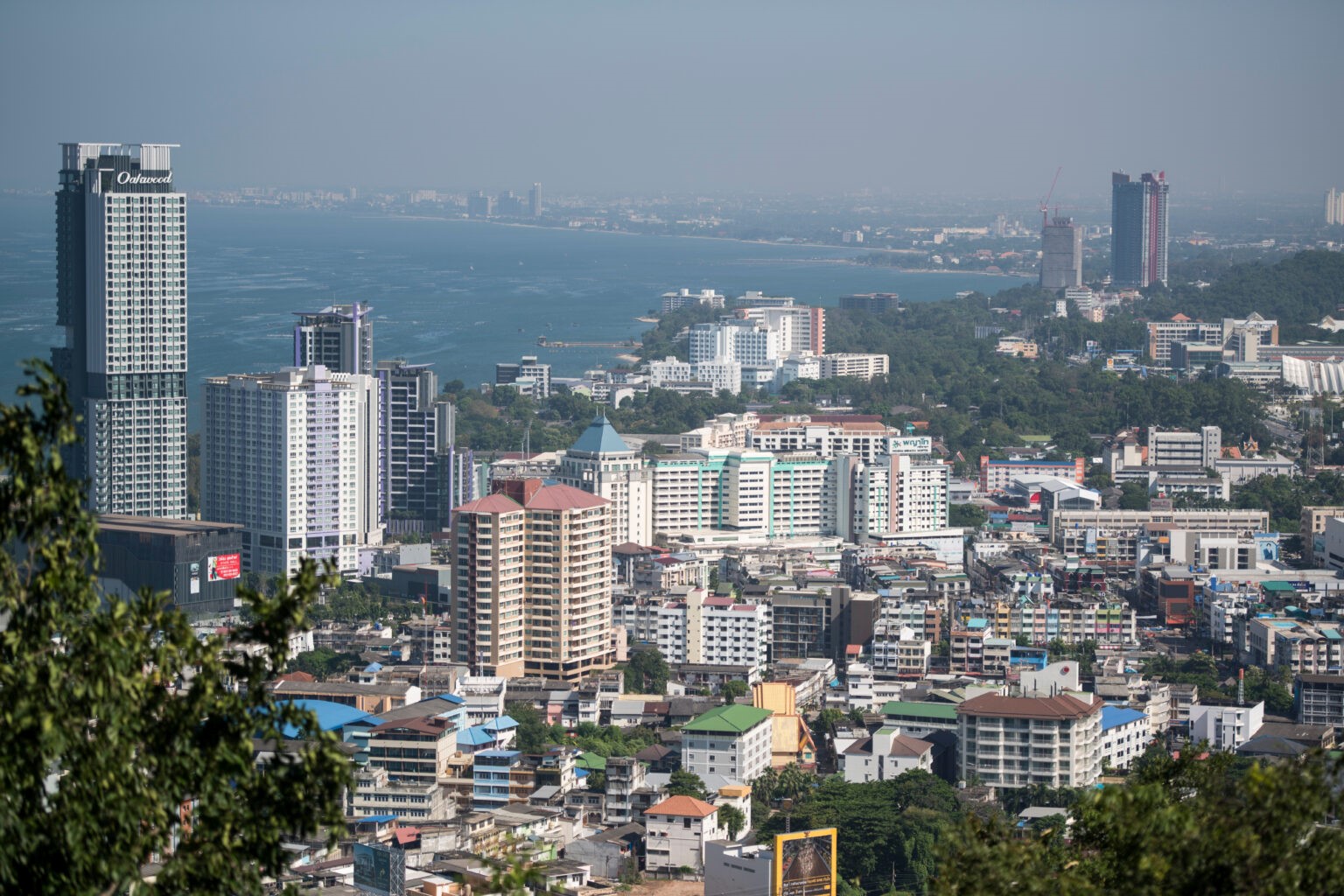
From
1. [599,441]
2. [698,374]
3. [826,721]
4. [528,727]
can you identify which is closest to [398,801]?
[528,727]

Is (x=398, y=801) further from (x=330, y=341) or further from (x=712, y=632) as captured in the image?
(x=330, y=341)

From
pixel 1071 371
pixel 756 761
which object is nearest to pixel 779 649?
pixel 756 761

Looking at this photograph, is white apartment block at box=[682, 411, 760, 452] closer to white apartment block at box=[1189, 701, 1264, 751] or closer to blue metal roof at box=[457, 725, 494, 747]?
white apartment block at box=[1189, 701, 1264, 751]

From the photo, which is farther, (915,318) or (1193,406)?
(915,318)

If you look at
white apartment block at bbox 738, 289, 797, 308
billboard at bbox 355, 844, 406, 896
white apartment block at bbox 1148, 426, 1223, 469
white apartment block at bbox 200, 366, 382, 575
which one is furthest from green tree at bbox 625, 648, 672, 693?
white apartment block at bbox 738, 289, 797, 308

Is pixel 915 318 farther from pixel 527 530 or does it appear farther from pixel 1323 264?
pixel 527 530

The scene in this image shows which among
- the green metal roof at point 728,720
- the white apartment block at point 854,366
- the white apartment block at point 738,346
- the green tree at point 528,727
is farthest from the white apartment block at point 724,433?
the green metal roof at point 728,720
